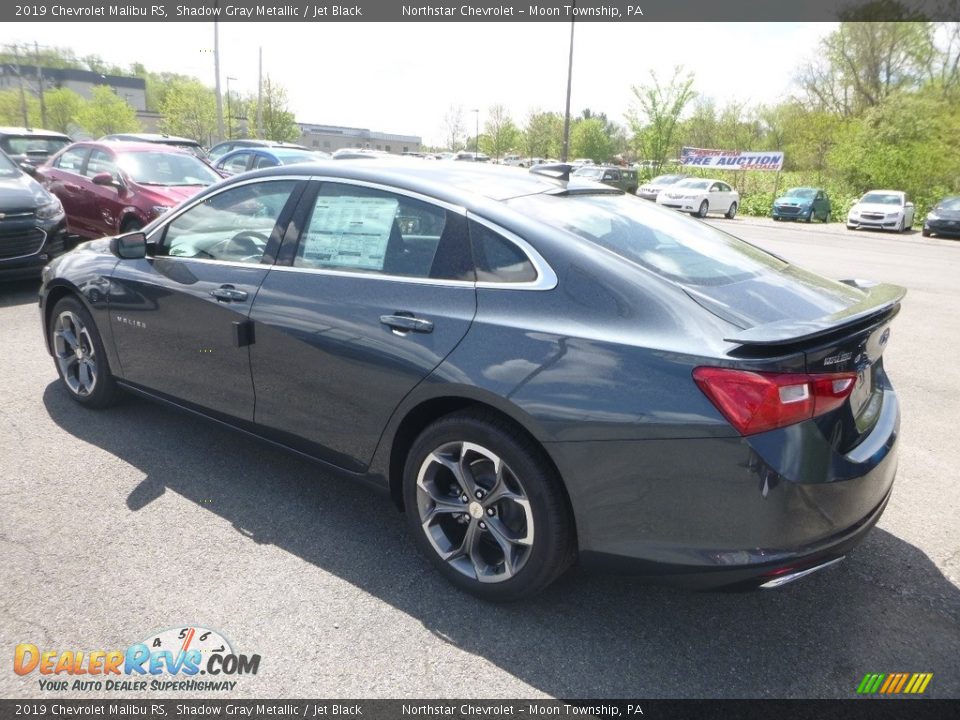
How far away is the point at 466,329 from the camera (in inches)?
99.7

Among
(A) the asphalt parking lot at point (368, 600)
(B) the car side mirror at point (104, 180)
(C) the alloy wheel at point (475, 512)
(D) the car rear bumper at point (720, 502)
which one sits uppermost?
(B) the car side mirror at point (104, 180)

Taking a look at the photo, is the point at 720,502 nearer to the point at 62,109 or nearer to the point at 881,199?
the point at 881,199

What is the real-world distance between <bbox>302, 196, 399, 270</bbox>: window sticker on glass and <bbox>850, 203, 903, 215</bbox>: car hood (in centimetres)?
2817

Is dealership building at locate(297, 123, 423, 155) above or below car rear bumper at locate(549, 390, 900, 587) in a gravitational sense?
above

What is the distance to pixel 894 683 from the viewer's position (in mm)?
2303

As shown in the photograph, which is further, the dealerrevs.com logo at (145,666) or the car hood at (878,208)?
the car hood at (878,208)

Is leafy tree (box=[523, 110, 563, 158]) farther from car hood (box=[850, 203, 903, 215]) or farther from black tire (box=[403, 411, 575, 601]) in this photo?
black tire (box=[403, 411, 575, 601])

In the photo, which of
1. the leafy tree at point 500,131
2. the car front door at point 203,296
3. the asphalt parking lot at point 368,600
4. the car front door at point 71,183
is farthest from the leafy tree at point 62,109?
the asphalt parking lot at point 368,600

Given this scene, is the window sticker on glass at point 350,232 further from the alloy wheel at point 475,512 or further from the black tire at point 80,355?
the black tire at point 80,355

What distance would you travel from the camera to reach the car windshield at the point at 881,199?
26.5 m

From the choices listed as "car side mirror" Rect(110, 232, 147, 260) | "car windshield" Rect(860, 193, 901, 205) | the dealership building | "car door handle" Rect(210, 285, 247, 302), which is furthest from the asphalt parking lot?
the dealership building

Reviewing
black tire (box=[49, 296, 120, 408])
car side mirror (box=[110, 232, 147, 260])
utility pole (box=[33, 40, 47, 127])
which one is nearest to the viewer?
car side mirror (box=[110, 232, 147, 260])

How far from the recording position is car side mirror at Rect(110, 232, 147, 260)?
3795mm

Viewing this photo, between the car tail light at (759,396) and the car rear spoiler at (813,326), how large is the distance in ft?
0.34
